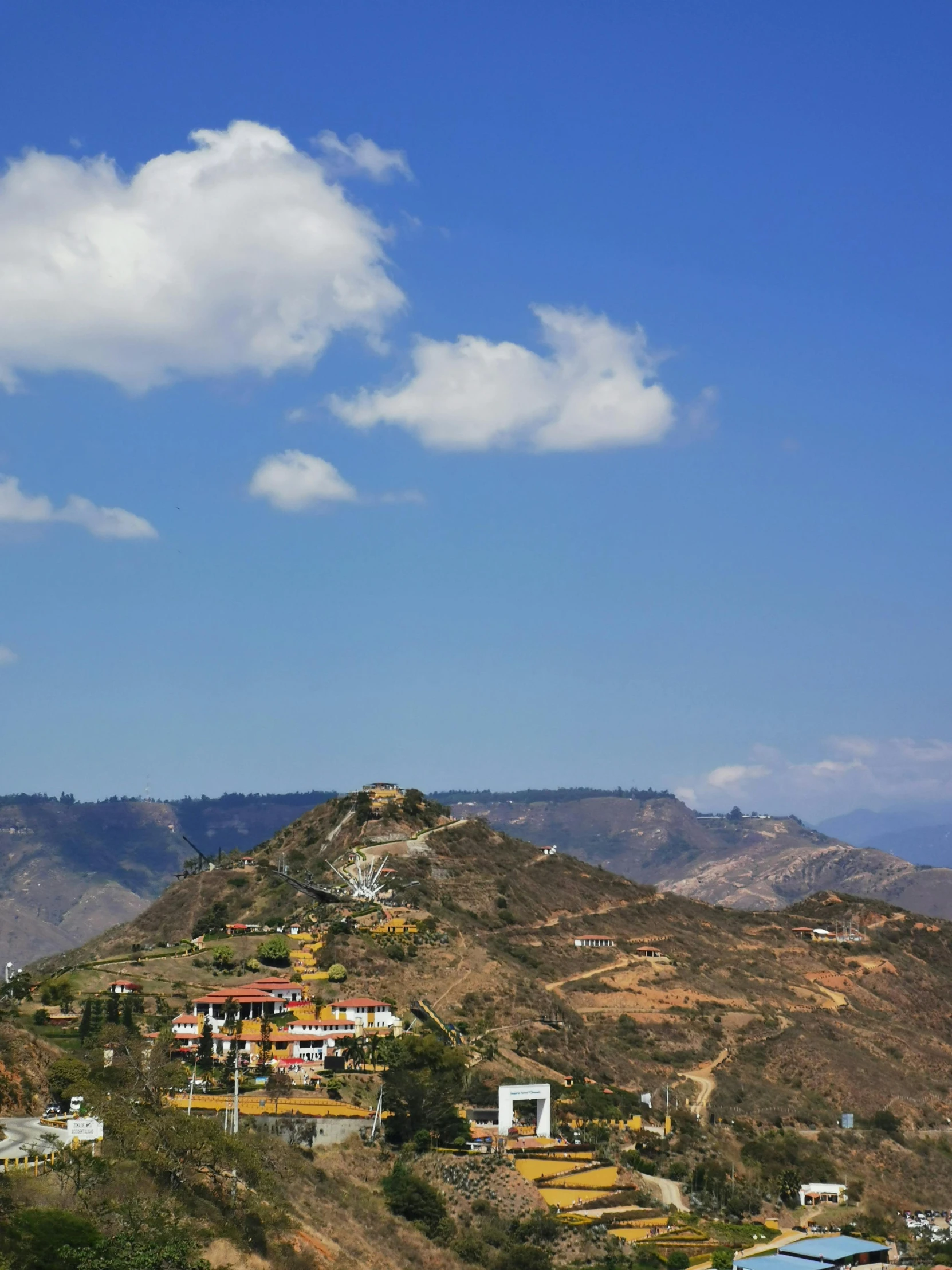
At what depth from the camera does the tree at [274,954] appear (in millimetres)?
105812

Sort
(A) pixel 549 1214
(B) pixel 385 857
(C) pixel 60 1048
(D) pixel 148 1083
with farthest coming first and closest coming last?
(B) pixel 385 857
(C) pixel 60 1048
(A) pixel 549 1214
(D) pixel 148 1083

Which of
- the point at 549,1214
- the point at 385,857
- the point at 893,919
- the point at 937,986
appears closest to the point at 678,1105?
the point at 549,1214

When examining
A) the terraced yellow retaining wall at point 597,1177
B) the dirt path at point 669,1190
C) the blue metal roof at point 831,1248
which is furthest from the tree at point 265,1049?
the blue metal roof at point 831,1248

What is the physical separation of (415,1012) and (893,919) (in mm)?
111000

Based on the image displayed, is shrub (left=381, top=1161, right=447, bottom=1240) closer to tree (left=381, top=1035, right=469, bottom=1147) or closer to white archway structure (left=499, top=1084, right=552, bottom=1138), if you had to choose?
tree (left=381, top=1035, right=469, bottom=1147)

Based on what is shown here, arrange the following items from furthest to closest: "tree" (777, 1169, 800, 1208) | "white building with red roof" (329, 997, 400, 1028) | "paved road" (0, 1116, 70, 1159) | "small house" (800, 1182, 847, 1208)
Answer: "white building with red roof" (329, 997, 400, 1028) → "small house" (800, 1182, 847, 1208) → "tree" (777, 1169, 800, 1208) → "paved road" (0, 1116, 70, 1159)

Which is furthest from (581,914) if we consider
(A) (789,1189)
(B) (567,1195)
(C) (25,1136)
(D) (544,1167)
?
(C) (25,1136)

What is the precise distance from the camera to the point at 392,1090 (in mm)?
74500

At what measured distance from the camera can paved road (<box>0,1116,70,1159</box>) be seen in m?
51.7

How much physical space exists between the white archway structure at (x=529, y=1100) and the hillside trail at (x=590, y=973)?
40.0 metres

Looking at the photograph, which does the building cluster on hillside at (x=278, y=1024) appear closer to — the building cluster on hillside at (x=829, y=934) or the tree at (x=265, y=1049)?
the tree at (x=265, y=1049)

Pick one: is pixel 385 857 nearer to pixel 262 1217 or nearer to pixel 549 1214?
pixel 549 1214

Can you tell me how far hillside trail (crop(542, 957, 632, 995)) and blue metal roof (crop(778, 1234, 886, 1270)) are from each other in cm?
4873

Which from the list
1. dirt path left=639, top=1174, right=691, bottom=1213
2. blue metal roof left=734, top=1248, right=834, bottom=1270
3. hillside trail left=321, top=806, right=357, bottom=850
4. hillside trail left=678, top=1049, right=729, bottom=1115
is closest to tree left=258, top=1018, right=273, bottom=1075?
dirt path left=639, top=1174, right=691, bottom=1213
